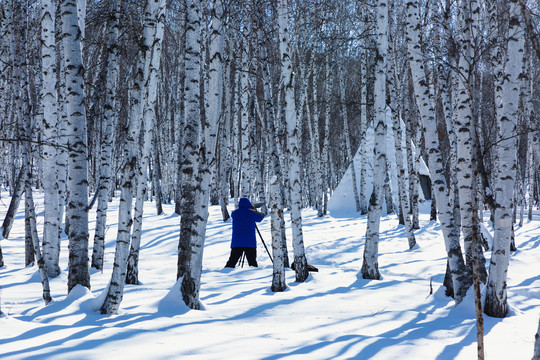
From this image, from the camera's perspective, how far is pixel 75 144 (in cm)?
469

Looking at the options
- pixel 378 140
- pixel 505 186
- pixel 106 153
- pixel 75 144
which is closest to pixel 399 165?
pixel 378 140

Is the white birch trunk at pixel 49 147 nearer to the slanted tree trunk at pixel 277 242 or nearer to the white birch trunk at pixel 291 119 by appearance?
the slanted tree trunk at pixel 277 242

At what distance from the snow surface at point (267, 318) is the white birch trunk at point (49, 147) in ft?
1.69

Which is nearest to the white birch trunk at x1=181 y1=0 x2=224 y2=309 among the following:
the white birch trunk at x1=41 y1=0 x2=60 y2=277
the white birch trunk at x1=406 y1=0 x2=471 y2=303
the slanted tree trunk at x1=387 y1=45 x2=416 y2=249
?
the white birch trunk at x1=406 y1=0 x2=471 y2=303

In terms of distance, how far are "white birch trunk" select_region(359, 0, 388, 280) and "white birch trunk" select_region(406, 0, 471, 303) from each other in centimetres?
136

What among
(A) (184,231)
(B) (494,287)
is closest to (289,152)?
(A) (184,231)

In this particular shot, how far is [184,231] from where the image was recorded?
19.0 feet

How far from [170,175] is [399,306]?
19.6 metres

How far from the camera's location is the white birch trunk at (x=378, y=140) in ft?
23.6

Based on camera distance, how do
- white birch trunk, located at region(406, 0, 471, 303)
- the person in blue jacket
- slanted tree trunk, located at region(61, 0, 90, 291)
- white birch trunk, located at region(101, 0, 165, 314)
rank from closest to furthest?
white birch trunk, located at region(101, 0, 165, 314) → slanted tree trunk, located at region(61, 0, 90, 291) → white birch trunk, located at region(406, 0, 471, 303) → the person in blue jacket

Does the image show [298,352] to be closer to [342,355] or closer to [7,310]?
[342,355]

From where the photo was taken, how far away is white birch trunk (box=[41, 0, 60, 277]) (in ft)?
21.4

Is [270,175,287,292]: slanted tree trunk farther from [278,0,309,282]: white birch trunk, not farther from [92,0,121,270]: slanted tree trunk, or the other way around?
[92,0,121,270]: slanted tree trunk

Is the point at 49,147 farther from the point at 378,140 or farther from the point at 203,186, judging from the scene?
the point at 378,140
